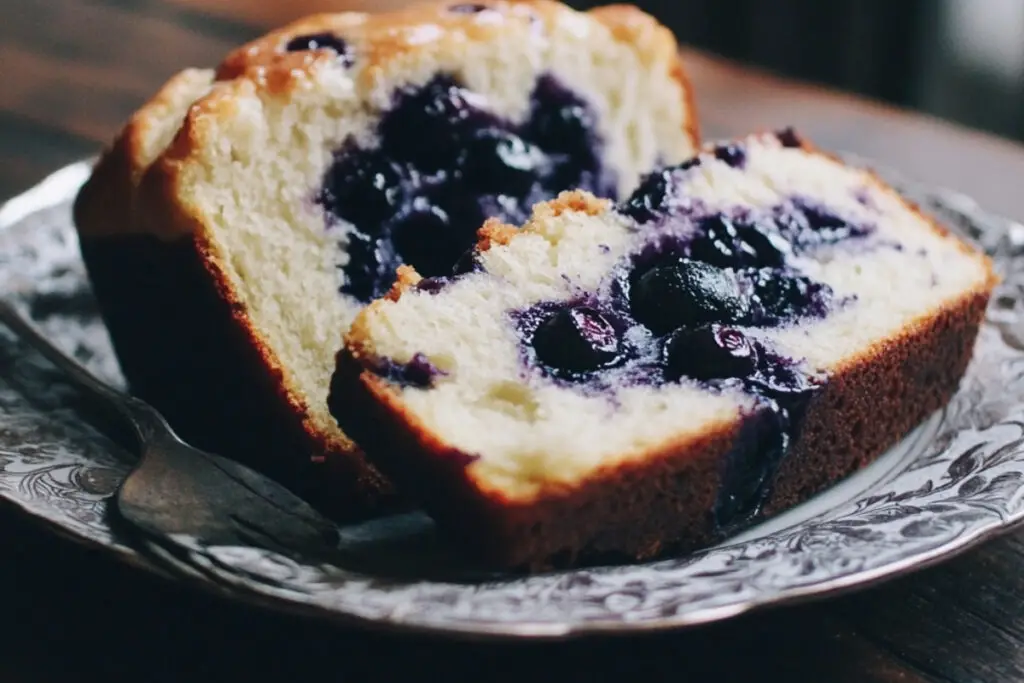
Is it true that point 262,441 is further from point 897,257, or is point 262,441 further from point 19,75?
point 19,75

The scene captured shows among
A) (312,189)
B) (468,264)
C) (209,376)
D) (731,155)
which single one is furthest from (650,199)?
(209,376)

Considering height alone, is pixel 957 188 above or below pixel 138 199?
below

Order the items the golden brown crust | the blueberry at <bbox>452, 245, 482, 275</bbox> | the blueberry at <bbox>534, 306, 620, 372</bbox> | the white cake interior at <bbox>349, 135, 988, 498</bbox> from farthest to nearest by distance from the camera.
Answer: the golden brown crust < the blueberry at <bbox>452, 245, 482, 275</bbox> < the blueberry at <bbox>534, 306, 620, 372</bbox> < the white cake interior at <bbox>349, 135, 988, 498</bbox>

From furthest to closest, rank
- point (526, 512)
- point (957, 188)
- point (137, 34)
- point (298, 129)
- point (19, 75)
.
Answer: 1. point (137, 34)
2. point (19, 75)
3. point (957, 188)
4. point (298, 129)
5. point (526, 512)

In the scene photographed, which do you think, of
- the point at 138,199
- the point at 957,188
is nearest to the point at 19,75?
the point at 138,199

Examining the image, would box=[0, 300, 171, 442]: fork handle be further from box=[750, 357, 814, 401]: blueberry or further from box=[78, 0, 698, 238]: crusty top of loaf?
box=[750, 357, 814, 401]: blueberry

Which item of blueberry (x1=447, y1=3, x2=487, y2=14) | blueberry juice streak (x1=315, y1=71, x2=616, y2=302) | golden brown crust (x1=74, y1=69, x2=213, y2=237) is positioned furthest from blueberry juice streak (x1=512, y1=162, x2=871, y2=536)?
golden brown crust (x1=74, y1=69, x2=213, y2=237)
